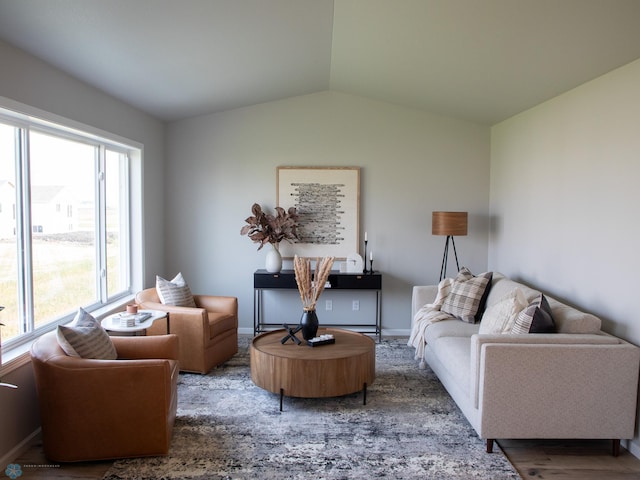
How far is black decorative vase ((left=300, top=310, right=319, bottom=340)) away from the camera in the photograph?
3.71 meters

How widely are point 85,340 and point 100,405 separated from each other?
39cm

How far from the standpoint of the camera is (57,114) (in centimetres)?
328

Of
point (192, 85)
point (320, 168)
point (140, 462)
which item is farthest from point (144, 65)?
point (140, 462)

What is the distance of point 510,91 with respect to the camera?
3.97 metres

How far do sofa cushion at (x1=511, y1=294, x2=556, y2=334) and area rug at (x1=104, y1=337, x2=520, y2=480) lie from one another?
2.40 ft

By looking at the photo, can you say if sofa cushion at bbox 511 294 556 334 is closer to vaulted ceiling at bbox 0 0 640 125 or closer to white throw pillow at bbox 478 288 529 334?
white throw pillow at bbox 478 288 529 334

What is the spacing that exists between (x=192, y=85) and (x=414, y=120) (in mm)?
2425

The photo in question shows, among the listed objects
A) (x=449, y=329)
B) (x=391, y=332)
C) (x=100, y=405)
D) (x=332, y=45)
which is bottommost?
(x=391, y=332)

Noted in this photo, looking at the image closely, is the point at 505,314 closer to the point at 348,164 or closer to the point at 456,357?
the point at 456,357

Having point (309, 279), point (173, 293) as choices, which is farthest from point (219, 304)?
point (309, 279)

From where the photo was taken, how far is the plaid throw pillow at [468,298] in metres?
4.19

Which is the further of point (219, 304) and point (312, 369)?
point (219, 304)

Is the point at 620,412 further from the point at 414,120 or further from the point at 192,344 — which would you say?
the point at 414,120

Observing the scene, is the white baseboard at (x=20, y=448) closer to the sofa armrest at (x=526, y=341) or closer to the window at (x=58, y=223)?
the window at (x=58, y=223)
